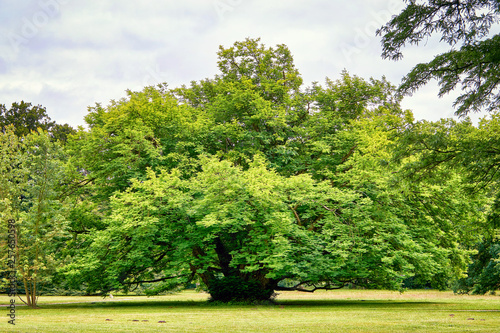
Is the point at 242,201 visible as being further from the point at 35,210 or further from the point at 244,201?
the point at 35,210

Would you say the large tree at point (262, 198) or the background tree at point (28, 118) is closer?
the large tree at point (262, 198)

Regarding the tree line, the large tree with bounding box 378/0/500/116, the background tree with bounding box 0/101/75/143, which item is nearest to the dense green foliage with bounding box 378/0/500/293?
the large tree with bounding box 378/0/500/116

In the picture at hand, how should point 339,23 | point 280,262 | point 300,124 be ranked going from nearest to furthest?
point 339,23
point 280,262
point 300,124

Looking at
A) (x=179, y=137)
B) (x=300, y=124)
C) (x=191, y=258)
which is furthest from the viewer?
(x=300, y=124)

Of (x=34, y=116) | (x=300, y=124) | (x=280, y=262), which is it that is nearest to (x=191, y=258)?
(x=280, y=262)

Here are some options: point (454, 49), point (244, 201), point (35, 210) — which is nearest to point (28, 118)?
point (35, 210)

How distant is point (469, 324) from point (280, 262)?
8.93 m

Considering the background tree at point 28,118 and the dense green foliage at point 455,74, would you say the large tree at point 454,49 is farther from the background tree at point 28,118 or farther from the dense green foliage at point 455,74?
the background tree at point 28,118

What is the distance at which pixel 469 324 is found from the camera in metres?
11.2

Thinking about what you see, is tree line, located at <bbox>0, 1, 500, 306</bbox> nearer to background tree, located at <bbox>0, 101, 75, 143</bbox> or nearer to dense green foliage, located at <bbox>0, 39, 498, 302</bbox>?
dense green foliage, located at <bbox>0, 39, 498, 302</bbox>

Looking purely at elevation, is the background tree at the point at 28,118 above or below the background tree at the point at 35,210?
above

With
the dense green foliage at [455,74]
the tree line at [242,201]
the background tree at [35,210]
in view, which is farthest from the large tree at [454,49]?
the background tree at [35,210]

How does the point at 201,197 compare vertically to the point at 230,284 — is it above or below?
above

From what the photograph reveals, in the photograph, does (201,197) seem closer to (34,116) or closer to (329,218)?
(329,218)
